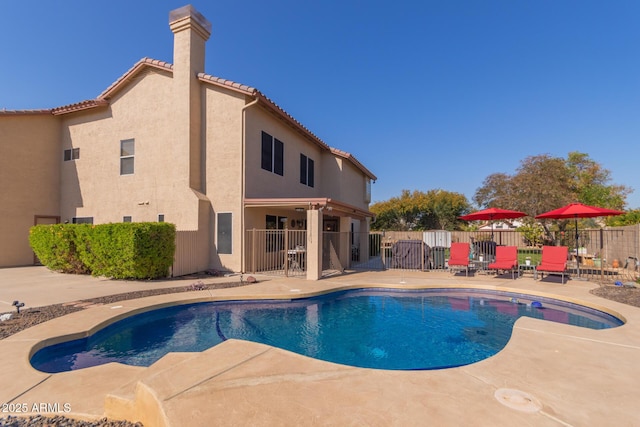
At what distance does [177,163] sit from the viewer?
12.9 m

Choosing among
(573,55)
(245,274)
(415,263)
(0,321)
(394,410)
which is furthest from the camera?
(415,263)

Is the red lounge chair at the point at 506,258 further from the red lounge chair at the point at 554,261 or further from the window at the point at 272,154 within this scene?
the window at the point at 272,154

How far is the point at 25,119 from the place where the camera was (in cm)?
1537

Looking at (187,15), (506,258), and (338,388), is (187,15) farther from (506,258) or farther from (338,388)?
(506,258)

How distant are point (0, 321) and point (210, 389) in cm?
588

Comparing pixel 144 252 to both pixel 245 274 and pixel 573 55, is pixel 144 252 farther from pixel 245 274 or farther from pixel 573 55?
pixel 573 55

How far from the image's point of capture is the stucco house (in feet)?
41.2

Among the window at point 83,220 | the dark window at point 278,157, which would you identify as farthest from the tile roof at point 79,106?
the dark window at point 278,157

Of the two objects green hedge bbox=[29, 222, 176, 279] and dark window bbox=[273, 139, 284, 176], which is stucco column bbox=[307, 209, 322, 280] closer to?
dark window bbox=[273, 139, 284, 176]

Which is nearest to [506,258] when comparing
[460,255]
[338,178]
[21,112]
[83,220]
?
[460,255]

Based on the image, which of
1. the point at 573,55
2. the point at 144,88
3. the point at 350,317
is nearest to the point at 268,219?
the point at 350,317

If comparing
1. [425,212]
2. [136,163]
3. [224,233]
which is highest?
[136,163]

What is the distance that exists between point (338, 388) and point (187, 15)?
1501cm

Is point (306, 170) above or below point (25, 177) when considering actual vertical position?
above
